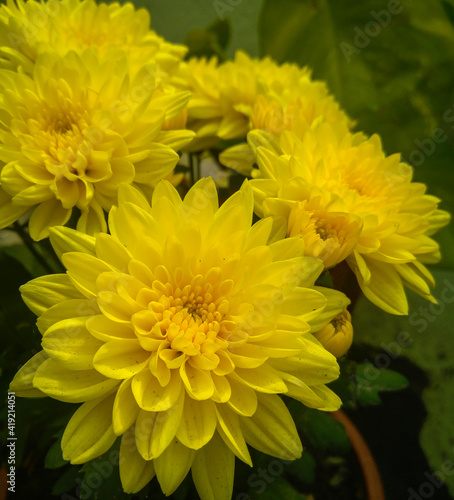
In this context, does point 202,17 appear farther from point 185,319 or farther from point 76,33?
point 185,319

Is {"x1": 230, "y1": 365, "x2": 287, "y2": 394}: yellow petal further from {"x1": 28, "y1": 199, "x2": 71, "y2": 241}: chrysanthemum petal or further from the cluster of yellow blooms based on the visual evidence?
{"x1": 28, "y1": 199, "x2": 71, "y2": 241}: chrysanthemum petal

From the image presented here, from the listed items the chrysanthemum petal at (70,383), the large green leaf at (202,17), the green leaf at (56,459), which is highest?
the large green leaf at (202,17)

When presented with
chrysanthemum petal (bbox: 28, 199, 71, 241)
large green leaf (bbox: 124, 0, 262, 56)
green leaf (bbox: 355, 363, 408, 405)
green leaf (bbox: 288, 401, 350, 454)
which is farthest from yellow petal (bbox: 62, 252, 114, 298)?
large green leaf (bbox: 124, 0, 262, 56)

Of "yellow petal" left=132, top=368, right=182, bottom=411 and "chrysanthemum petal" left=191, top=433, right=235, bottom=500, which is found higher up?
"yellow petal" left=132, top=368, right=182, bottom=411

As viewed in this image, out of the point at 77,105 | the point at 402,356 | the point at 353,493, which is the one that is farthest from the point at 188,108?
the point at 402,356

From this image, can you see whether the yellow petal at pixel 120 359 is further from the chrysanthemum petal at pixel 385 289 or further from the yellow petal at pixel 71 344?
the chrysanthemum petal at pixel 385 289

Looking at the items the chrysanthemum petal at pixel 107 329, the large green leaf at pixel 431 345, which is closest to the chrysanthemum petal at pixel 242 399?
the chrysanthemum petal at pixel 107 329

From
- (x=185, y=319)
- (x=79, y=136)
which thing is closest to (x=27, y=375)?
(x=185, y=319)

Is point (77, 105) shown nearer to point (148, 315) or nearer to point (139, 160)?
point (139, 160)
